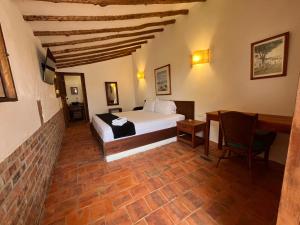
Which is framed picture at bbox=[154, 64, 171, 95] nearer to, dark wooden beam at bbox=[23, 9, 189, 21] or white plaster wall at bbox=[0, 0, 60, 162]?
dark wooden beam at bbox=[23, 9, 189, 21]

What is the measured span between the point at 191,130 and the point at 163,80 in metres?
1.96

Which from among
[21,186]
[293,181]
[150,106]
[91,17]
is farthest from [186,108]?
[21,186]

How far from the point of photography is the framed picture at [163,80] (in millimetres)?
4000

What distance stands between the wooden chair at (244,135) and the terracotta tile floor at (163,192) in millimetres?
346

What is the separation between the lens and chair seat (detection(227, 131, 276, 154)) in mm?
1824

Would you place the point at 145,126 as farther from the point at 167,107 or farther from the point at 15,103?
the point at 15,103

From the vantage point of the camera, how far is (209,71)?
2822 mm

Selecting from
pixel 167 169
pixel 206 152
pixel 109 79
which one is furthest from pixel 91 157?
pixel 109 79

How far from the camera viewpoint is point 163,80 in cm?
423

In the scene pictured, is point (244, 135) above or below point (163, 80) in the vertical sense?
below

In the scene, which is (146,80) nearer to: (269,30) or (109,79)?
(109,79)

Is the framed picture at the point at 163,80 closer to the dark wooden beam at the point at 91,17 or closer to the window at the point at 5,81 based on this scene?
the dark wooden beam at the point at 91,17

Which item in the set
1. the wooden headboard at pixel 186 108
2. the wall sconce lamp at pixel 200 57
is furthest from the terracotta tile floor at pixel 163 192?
the wall sconce lamp at pixel 200 57

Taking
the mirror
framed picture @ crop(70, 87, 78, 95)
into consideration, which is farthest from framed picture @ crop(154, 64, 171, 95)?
framed picture @ crop(70, 87, 78, 95)
